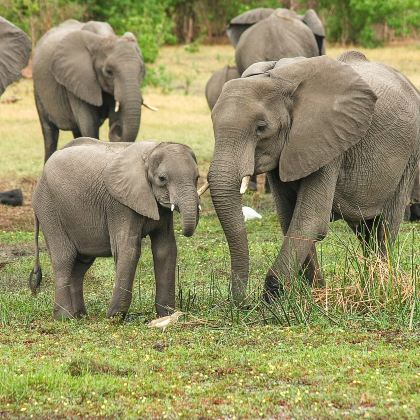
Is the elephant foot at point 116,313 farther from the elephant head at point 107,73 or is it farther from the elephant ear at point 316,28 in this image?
the elephant ear at point 316,28

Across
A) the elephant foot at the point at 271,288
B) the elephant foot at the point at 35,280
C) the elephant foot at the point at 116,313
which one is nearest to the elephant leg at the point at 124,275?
the elephant foot at the point at 116,313

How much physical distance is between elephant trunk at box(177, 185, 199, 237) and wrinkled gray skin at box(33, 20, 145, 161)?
23.5 ft

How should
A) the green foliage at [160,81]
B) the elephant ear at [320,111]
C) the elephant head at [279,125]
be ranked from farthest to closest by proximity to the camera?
the green foliage at [160,81] < the elephant ear at [320,111] < the elephant head at [279,125]

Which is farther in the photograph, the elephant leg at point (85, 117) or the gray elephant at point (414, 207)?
the elephant leg at point (85, 117)

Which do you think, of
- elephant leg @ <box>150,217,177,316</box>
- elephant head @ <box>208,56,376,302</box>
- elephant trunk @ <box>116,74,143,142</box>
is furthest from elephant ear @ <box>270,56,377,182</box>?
elephant trunk @ <box>116,74,143,142</box>

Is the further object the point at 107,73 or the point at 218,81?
the point at 218,81

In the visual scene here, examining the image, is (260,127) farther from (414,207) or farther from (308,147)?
(414,207)

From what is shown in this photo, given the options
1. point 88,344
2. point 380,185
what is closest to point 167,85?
point 380,185

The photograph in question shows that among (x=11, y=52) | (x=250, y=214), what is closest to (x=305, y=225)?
(x=250, y=214)

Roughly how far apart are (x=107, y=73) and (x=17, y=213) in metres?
1.97

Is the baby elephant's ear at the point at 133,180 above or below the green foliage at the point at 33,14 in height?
above

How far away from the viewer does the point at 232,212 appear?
892 cm

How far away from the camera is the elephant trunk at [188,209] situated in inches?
343

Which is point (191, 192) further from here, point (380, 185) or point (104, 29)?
point (104, 29)
